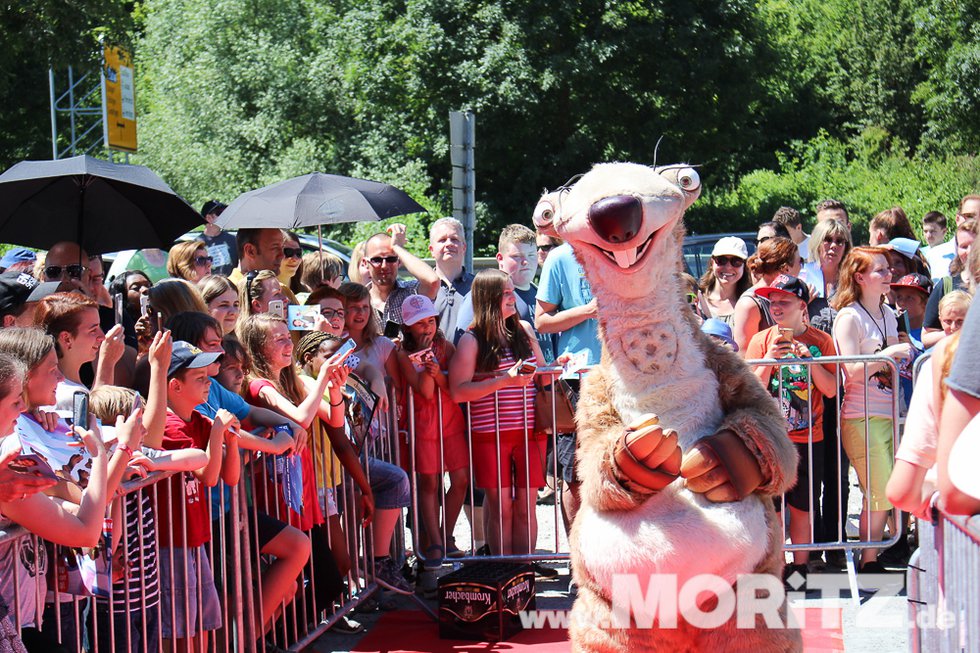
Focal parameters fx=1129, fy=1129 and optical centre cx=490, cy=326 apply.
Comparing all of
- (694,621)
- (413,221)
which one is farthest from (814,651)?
(413,221)

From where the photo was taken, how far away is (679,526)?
3236 millimetres

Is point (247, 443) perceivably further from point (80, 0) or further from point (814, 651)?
point (80, 0)

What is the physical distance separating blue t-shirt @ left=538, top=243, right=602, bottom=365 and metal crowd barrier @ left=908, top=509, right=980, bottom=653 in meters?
3.07

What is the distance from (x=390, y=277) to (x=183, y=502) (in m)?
3.23

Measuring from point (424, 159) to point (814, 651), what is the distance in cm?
1942

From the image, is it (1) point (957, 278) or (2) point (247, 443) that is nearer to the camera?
(2) point (247, 443)

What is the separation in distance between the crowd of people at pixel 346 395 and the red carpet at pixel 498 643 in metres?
0.23

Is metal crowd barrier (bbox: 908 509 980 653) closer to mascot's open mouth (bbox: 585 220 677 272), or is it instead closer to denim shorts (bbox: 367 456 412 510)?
mascot's open mouth (bbox: 585 220 677 272)

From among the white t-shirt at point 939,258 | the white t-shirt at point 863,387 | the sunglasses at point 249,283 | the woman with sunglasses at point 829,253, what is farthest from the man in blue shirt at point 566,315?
the white t-shirt at point 939,258

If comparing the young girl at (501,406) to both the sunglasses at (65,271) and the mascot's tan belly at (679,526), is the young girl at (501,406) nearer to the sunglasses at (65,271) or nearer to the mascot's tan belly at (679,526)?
the sunglasses at (65,271)

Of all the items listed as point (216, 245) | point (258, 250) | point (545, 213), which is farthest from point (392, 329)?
point (545, 213)

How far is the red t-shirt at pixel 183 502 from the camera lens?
169 inches

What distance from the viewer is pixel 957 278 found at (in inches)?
294

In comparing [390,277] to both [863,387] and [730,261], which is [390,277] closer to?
[730,261]
